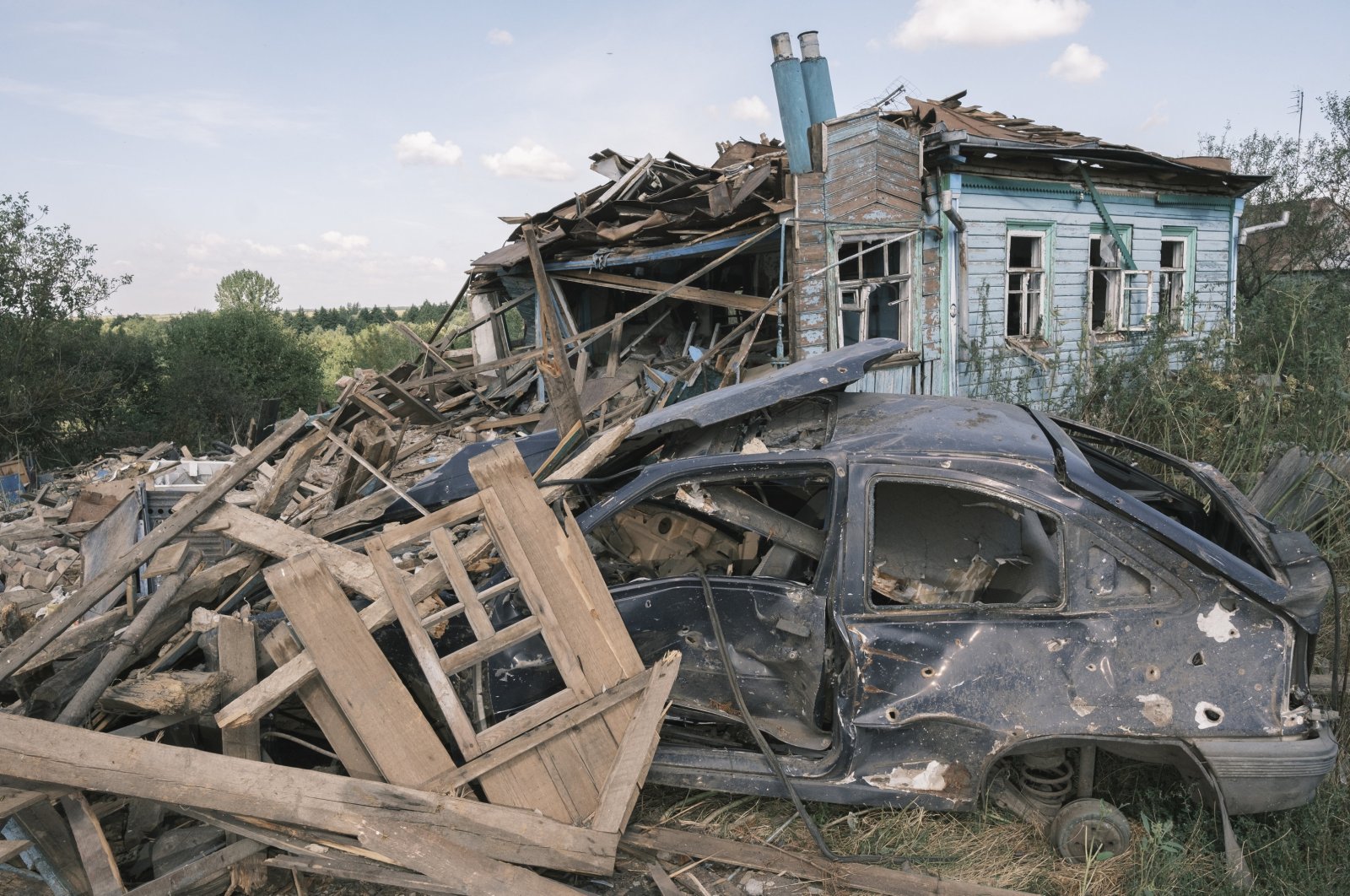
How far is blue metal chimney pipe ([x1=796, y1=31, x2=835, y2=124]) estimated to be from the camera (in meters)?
9.27

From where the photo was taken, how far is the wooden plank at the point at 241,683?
311cm

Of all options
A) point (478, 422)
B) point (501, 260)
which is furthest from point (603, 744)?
point (501, 260)

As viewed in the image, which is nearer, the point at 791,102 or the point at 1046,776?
the point at 1046,776

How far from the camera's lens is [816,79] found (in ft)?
30.7

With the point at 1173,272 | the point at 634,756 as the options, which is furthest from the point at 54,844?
the point at 1173,272

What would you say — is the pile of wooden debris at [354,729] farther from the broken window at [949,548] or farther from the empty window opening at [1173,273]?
the empty window opening at [1173,273]

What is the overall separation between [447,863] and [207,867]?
100cm

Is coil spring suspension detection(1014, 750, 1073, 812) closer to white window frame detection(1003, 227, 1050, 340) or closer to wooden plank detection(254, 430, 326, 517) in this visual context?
wooden plank detection(254, 430, 326, 517)

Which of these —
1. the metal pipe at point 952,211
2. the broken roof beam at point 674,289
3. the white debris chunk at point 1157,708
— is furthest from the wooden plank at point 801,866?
the metal pipe at point 952,211

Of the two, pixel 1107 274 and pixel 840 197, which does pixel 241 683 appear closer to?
pixel 840 197

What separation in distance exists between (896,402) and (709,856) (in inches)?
86.1

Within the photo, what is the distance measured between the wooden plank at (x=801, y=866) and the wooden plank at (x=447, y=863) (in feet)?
1.69

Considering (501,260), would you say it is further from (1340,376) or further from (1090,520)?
(1090,520)

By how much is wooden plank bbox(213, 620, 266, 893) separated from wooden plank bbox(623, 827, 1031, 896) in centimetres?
145
